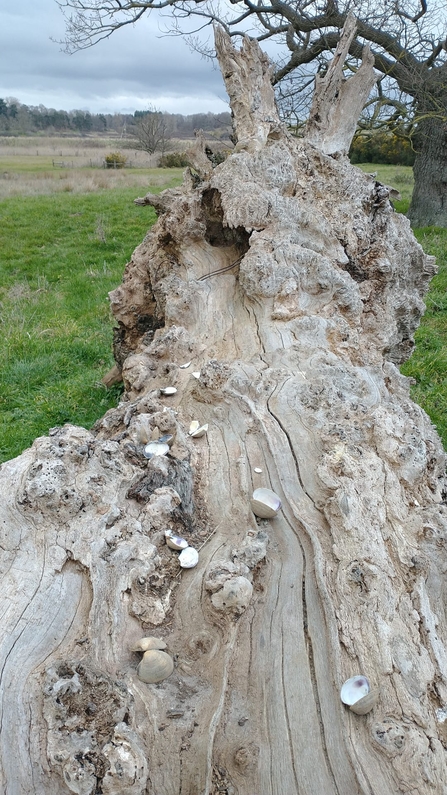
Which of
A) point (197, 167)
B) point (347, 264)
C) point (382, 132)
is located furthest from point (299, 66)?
point (347, 264)

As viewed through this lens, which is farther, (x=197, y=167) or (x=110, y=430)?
(x=197, y=167)

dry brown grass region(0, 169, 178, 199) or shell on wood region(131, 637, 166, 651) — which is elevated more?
dry brown grass region(0, 169, 178, 199)

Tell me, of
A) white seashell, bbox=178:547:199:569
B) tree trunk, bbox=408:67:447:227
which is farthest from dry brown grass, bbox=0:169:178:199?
white seashell, bbox=178:547:199:569

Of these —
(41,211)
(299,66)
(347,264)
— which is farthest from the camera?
(41,211)

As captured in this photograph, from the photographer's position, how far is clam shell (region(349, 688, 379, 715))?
1394 mm

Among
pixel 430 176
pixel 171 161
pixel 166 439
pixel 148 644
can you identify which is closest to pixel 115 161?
pixel 171 161

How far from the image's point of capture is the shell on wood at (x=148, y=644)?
154cm

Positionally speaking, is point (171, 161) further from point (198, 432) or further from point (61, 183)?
point (198, 432)

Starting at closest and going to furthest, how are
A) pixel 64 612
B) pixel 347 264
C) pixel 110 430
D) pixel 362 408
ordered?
pixel 64 612 → pixel 362 408 → pixel 110 430 → pixel 347 264

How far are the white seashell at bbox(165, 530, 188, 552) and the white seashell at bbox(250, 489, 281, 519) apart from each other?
11.9 inches

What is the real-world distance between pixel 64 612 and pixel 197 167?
3.73 m

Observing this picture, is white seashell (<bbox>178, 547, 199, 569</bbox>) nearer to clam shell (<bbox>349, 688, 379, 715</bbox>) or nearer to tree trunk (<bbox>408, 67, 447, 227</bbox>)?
clam shell (<bbox>349, 688, 379, 715</bbox>)

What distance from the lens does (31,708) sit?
135 cm

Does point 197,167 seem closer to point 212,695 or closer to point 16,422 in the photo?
point 16,422
